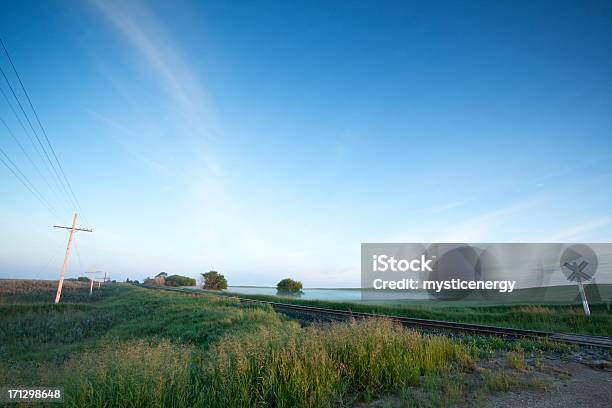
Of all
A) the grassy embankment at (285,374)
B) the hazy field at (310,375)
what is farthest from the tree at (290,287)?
the hazy field at (310,375)

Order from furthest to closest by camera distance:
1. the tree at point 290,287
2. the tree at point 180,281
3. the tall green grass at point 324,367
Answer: the tree at point 180,281, the tree at point 290,287, the tall green grass at point 324,367

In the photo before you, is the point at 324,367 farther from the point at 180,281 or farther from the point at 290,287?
the point at 180,281

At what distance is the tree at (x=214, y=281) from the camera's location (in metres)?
93.1

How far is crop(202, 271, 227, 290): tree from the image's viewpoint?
3664 inches

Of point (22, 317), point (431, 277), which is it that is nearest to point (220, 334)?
point (22, 317)

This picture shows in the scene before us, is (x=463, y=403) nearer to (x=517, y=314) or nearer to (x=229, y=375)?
(x=229, y=375)

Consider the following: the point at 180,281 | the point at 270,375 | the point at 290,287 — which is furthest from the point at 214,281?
the point at 270,375

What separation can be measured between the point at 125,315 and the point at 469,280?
48.3m

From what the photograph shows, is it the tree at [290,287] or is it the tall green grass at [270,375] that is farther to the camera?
the tree at [290,287]

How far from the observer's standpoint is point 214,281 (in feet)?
307

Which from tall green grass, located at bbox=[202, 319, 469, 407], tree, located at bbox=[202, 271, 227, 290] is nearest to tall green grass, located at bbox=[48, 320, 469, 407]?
tall green grass, located at bbox=[202, 319, 469, 407]

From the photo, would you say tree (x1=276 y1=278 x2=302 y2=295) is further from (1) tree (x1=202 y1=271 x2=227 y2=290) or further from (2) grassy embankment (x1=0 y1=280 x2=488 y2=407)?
(2) grassy embankment (x1=0 y1=280 x2=488 y2=407)

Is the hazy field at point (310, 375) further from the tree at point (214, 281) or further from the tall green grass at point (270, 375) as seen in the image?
the tree at point (214, 281)

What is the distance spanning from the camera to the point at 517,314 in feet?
63.1
